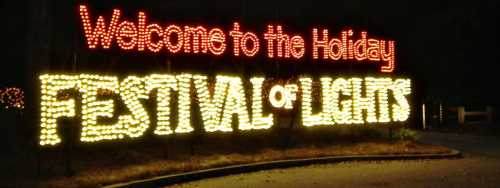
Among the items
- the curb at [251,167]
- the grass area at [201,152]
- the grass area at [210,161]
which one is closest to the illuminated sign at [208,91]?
the grass area at [201,152]

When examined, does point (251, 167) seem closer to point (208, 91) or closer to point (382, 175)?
point (382, 175)

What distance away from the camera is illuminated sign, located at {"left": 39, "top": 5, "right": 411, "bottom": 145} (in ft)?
50.0

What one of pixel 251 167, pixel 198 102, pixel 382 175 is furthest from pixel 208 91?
pixel 382 175

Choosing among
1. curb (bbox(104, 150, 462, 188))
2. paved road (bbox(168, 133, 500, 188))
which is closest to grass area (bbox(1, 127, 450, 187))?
curb (bbox(104, 150, 462, 188))

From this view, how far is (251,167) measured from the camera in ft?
49.6

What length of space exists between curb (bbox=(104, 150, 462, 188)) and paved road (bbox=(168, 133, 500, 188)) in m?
0.24

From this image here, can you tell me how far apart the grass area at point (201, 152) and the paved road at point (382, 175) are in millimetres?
1102

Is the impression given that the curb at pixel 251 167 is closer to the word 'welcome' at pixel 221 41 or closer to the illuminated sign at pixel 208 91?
the illuminated sign at pixel 208 91

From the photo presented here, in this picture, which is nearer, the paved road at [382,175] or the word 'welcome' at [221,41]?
the paved road at [382,175]

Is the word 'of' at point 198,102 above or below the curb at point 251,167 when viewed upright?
above

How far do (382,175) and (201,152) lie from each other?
5008 mm

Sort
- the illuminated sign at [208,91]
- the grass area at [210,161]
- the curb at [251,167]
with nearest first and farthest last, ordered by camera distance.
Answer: the grass area at [210,161], the curb at [251,167], the illuminated sign at [208,91]

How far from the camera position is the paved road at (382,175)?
1277 cm

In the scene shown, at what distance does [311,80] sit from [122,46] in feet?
19.8
